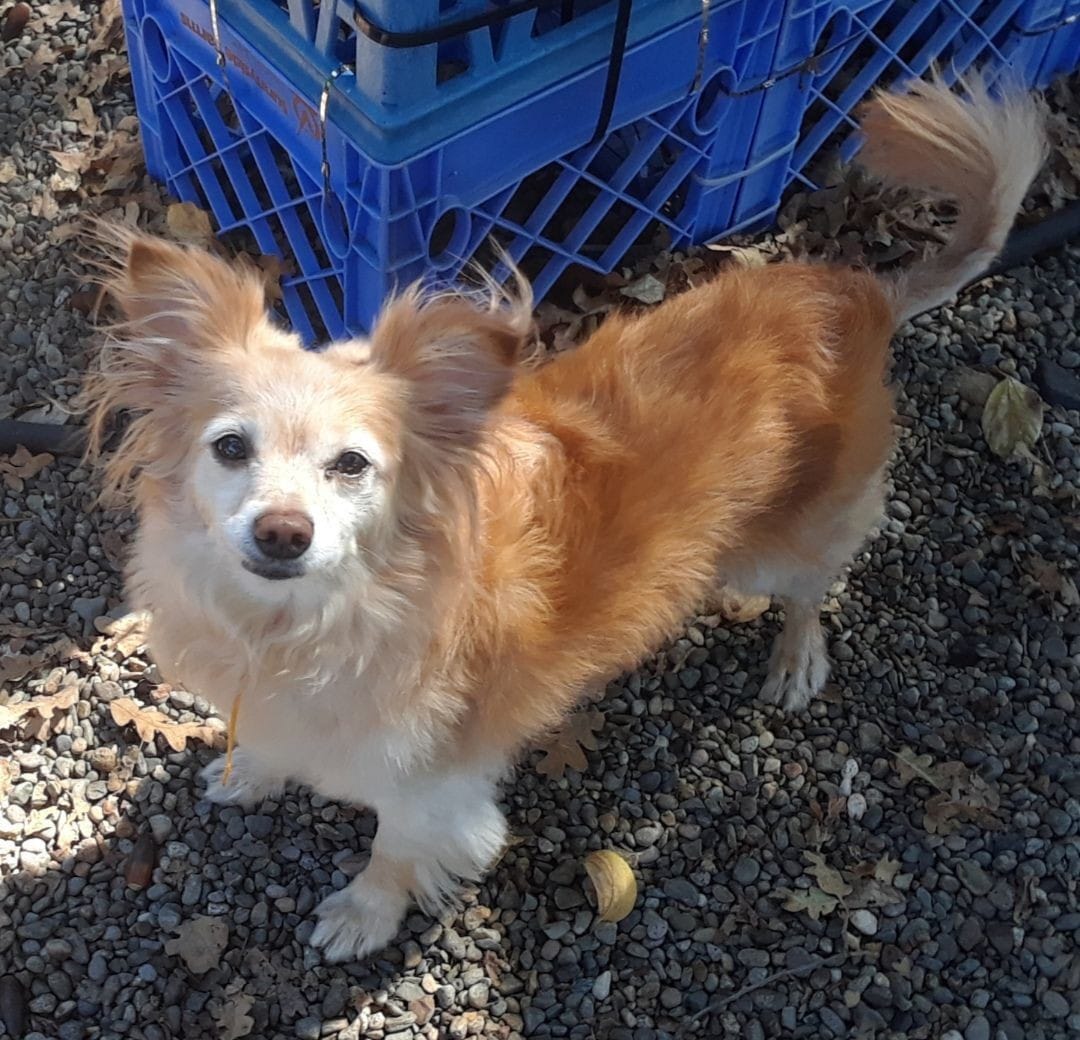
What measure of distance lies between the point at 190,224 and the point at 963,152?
279cm

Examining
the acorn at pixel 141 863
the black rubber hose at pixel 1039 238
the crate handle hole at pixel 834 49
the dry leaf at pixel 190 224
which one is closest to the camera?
the acorn at pixel 141 863

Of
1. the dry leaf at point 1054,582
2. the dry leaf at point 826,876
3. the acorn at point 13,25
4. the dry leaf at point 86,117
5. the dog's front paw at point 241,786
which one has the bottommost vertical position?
the dry leaf at point 826,876

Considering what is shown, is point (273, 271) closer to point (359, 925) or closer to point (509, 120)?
point (509, 120)

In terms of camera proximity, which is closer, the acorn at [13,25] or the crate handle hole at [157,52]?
the crate handle hole at [157,52]

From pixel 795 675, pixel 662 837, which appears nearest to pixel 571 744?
pixel 662 837

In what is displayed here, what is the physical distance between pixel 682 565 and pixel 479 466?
0.66 metres

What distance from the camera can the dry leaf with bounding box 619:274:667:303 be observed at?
427cm

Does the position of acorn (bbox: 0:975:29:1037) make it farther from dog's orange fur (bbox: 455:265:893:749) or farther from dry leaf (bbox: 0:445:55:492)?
dry leaf (bbox: 0:445:55:492)

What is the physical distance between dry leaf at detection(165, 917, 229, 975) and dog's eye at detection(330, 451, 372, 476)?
160 centimetres

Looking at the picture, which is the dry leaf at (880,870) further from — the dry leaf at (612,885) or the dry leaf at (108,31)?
the dry leaf at (108,31)

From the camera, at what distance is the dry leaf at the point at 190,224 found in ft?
13.9

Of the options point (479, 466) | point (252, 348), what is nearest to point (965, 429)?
point (479, 466)

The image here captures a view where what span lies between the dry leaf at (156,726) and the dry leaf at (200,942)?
0.54 meters

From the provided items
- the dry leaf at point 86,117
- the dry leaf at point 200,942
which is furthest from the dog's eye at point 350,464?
the dry leaf at point 86,117
